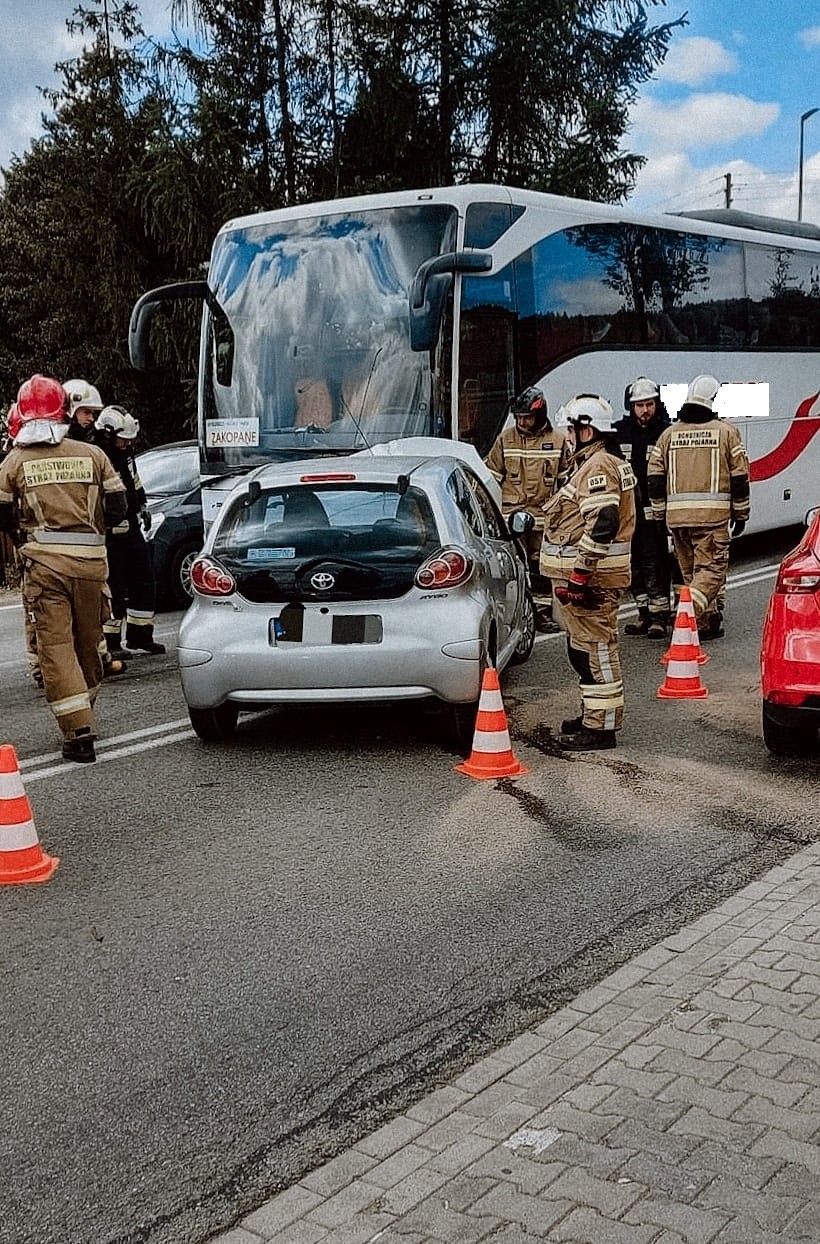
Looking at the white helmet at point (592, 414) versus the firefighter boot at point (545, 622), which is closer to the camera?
the white helmet at point (592, 414)

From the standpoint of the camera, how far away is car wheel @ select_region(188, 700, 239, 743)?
794cm

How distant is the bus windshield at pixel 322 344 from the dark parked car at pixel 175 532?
6.18ft

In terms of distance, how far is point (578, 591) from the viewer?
307 inches

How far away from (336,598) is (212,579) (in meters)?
0.74

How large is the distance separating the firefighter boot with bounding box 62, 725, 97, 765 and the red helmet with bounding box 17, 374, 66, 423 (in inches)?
68.4

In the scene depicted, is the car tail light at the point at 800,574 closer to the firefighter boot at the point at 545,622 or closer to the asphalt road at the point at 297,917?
the asphalt road at the point at 297,917

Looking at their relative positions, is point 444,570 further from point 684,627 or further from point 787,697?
point 684,627

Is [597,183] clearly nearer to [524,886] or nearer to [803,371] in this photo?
[803,371]

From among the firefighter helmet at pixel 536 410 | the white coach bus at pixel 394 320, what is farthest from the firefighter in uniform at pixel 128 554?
the firefighter helmet at pixel 536 410

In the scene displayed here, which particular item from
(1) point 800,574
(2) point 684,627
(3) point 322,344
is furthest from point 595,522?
(3) point 322,344

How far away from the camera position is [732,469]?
10.8 meters

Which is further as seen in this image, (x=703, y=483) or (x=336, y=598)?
(x=703, y=483)

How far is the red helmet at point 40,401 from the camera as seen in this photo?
307 inches

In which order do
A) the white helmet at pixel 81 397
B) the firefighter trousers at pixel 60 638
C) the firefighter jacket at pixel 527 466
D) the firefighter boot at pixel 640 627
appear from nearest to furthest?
the firefighter trousers at pixel 60 638 → the white helmet at pixel 81 397 → the firefighter jacket at pixel 527 466 → the firefighter boot at pixel 640 627
